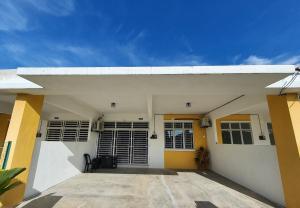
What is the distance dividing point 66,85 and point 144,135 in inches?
226

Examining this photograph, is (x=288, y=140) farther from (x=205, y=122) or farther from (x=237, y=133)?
(x=237, y=133)

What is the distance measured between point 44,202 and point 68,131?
555 centimetres

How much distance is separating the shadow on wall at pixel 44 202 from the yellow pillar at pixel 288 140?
520 centimetres

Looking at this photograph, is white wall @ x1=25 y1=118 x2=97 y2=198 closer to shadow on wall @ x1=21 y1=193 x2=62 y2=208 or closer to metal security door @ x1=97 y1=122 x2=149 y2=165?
shadow on wall @ x1=21 y1=193 x2=62 y2=208

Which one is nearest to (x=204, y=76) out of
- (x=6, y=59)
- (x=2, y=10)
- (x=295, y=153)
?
(x=295, y=153)

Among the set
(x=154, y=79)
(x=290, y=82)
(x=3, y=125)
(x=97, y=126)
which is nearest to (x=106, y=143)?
(x=97, y=126)

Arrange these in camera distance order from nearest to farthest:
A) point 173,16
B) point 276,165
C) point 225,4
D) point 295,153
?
point 295,153, point 276,165, point 225,4, point 173,16

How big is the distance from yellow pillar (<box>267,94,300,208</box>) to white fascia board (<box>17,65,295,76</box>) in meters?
1.26

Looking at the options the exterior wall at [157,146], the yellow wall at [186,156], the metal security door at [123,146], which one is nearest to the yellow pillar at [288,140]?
the yellow wall at [186,156]

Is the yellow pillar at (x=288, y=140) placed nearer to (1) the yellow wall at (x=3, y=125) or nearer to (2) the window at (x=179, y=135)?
(2) the window at (x=179, y=135)

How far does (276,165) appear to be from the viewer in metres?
3.53

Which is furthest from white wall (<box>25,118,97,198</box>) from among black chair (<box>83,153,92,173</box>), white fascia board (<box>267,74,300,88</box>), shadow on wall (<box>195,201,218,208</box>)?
white fascia board (<box>267,74,300,88</box>)

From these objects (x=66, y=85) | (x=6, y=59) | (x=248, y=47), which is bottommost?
(x=66, y=85)

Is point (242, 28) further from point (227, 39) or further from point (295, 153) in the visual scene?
point (295, 153)
